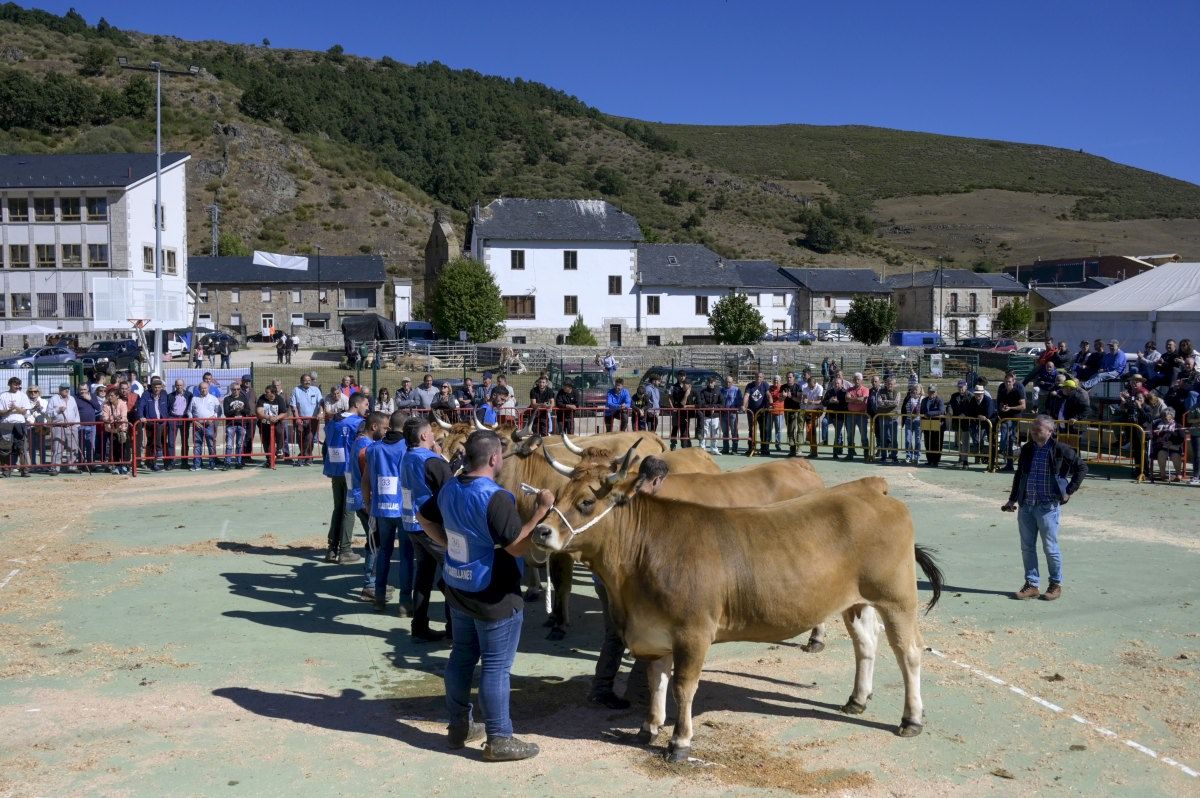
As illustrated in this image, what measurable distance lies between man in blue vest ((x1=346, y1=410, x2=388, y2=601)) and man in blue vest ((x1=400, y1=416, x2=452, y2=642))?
524 millimetres

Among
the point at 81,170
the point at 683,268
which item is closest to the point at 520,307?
the point at 683,268

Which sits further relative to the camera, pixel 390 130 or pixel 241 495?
pixel 390 130

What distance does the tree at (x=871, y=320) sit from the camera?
211ft

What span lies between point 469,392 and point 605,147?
138058mm

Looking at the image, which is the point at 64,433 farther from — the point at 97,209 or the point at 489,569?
the point at 97,209

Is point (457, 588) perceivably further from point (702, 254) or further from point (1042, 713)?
point (702, 254)

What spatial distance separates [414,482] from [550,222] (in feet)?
196

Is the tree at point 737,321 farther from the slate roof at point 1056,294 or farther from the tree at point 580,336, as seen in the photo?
the slate roof at point 1056,294

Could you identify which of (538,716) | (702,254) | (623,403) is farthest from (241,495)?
(702,254)

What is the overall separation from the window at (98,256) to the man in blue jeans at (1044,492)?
55.3 m

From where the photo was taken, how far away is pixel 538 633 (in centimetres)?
955

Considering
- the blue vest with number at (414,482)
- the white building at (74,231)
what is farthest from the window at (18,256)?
the blue vest with number at (414,482)

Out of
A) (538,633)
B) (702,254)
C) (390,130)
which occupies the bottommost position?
(538,633)

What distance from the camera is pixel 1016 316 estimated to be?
77000mm
